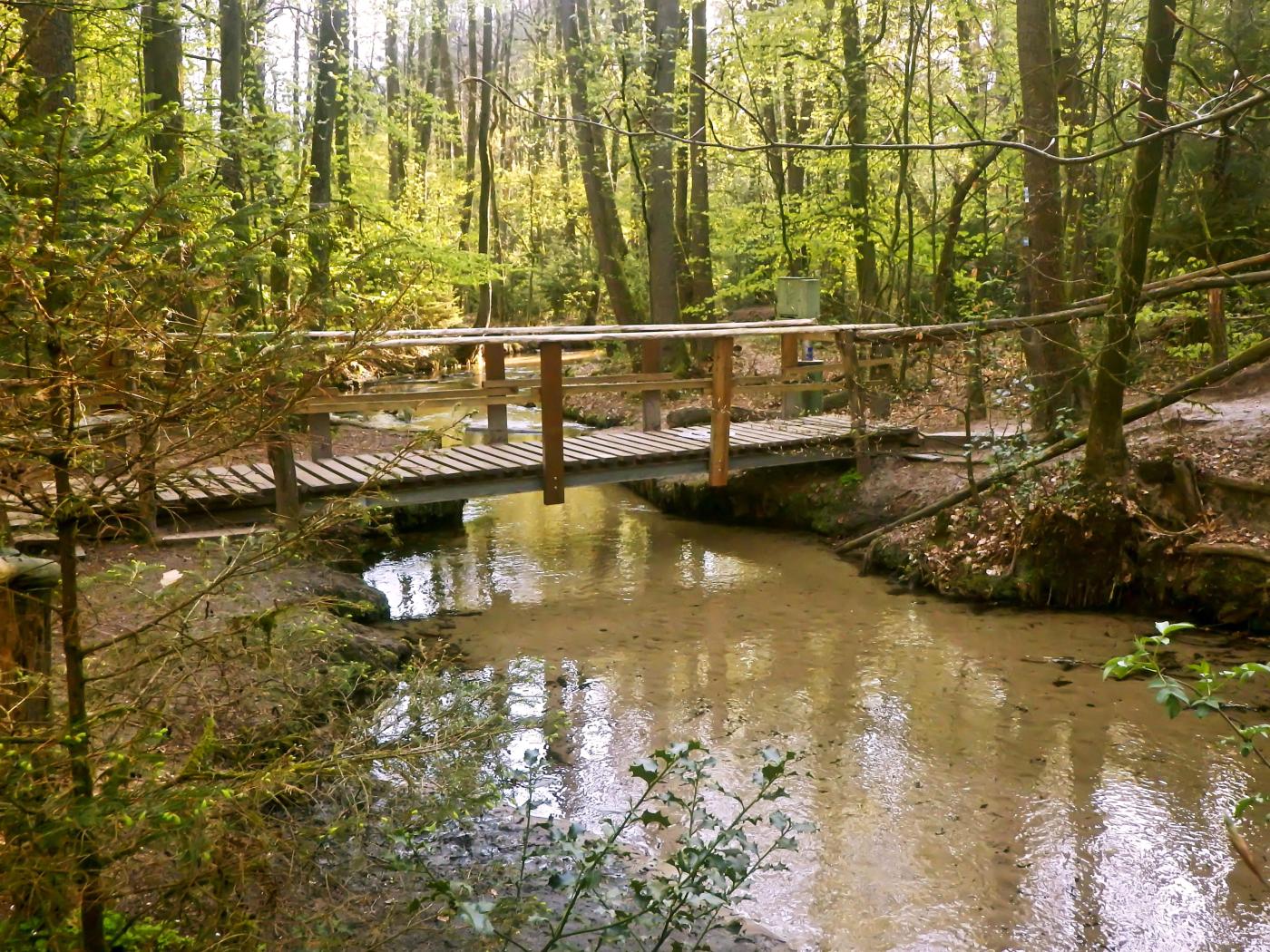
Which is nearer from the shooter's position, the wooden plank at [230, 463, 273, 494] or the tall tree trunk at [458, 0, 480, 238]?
the wooden plank at [230, 463, 273, 494]

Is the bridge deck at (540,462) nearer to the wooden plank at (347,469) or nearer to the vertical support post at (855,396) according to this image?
the wooden plank at (347,469)

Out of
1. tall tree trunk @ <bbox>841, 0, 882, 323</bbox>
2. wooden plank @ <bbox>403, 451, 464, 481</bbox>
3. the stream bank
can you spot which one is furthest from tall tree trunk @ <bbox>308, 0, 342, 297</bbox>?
the stream bank

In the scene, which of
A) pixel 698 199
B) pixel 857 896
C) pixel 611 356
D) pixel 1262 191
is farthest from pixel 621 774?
pixel 611 356

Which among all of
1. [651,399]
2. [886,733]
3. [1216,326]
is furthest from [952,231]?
[886,733]

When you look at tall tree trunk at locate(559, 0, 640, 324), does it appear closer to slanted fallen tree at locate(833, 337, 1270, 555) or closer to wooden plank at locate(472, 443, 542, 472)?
wooden plank at locate(472, 443, 542, 472)

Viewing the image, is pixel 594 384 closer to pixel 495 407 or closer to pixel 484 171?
pixel 495 407

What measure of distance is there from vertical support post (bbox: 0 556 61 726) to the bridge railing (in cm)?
410

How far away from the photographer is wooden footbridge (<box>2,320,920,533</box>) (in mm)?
7637

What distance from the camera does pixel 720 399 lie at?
9375 millimetres

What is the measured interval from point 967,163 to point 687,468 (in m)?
8.83

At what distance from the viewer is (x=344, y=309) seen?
249 centimetres

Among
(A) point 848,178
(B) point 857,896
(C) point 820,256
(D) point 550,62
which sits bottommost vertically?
(B) point 857,896

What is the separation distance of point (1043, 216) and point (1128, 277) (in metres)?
2.09

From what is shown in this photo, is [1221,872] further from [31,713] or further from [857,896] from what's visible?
[31,713]
